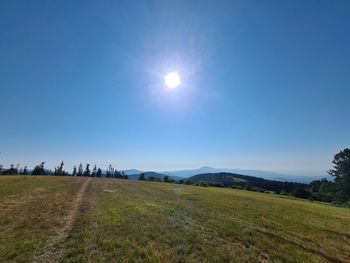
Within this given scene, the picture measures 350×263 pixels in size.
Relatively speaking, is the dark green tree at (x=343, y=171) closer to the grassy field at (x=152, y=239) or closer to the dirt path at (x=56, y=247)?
the grassy field at (x=152, y=239)

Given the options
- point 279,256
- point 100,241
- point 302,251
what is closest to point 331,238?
point 302,251

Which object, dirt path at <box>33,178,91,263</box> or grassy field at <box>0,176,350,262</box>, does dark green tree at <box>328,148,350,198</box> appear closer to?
grassy field at <box>0,176,350,262</box>

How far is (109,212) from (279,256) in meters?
13.6

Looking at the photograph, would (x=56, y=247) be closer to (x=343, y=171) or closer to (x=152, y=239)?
(x=152, y=239)

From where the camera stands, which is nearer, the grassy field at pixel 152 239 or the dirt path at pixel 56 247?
the dirt path at pixel 56 247

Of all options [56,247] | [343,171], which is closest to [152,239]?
[56,247]

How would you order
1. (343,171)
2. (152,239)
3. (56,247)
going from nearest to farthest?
(56,247) < (152,239) < (343,171)

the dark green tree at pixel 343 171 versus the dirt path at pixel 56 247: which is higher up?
the dark green tree at pixel 343 171

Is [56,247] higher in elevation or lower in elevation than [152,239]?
lower

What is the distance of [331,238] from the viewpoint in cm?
1641

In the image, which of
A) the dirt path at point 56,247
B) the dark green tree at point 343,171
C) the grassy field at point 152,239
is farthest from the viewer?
the dark green tree at point 343,171

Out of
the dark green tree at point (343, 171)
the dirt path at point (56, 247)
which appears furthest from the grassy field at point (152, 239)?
the dark green tree at point (343, 171)

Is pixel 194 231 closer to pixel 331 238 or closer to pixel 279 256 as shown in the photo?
pixel 279 256

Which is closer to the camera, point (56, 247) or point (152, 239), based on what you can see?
point (56, 247)
